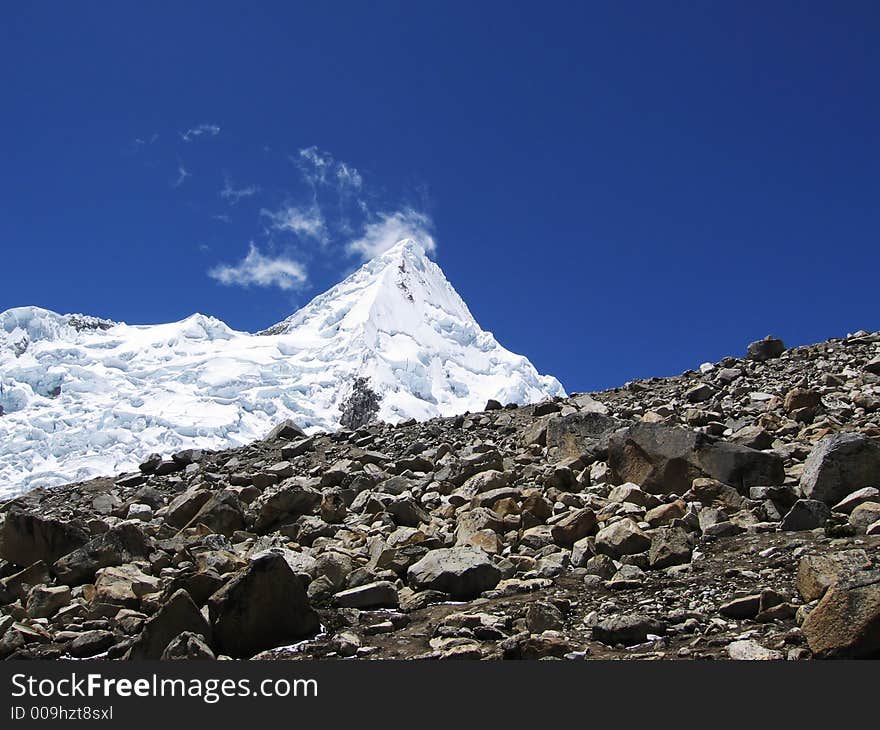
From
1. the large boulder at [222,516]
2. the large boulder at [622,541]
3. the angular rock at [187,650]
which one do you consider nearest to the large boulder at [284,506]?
the large boulder at [222,516]

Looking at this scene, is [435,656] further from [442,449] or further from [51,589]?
[442,449]

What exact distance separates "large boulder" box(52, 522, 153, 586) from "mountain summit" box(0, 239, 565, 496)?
68.8 meters

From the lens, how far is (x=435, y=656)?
16.6 feet

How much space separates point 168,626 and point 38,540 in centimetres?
416

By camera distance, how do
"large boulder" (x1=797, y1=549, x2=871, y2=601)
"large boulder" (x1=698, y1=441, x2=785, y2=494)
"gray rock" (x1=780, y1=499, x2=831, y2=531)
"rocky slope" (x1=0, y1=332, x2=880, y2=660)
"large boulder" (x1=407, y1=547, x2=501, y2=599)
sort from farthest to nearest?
"large boulder" (x1=698, y1=441, x2=785, y2=494)
"gray rock" (x1=780, y1=499, x2=831, y2=531)
"large boulder" (x1=407, y1=547, x2=501, y2=599)
"rocky slope" (x1=0, y1=332, x2=880, y2=660)
"large boulder" (x1=797, y1=549, x2=871, y2=601)

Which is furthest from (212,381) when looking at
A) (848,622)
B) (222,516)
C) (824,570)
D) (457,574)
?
(848,622)

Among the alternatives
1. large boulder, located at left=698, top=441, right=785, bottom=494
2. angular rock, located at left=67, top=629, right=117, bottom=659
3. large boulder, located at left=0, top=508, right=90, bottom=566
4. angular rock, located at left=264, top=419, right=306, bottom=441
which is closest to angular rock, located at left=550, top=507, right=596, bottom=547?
large boulder, located at left=698, top=441, right=785, bottom=494

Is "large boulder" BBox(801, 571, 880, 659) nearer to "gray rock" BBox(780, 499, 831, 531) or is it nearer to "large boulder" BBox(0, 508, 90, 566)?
"gray rock" BBox(780, 499, 831, 531)

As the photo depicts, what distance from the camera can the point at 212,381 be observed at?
134m

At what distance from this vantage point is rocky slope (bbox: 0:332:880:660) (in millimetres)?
5148

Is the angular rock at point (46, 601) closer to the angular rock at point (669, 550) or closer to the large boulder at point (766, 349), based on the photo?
the angular rock at point (669, 550)

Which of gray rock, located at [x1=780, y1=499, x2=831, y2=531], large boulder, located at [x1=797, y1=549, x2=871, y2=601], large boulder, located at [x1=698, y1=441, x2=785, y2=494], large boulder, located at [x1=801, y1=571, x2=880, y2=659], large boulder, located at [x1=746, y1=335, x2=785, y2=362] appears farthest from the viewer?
large boulder, located at [x1=746, y1=335, x2=785, y2=362]

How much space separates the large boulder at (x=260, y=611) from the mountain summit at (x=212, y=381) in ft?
232

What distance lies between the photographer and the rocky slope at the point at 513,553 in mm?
5148
